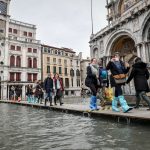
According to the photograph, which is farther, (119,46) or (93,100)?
(119,46)

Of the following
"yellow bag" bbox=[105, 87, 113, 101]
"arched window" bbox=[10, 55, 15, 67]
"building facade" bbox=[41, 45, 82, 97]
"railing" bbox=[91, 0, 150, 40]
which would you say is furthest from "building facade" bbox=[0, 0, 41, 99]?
"yellow bag" bbox=[105, 87, 113, 101]

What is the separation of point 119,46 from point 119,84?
832 inches

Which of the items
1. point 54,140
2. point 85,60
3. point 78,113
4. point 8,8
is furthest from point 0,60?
point 54,140

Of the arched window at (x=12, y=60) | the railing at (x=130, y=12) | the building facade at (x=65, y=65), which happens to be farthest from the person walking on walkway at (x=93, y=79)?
the building facade at (x=65, y=65)

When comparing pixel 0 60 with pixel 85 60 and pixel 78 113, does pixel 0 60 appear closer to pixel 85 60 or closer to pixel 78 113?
pixel 85 60

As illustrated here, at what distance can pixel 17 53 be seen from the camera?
177 feet

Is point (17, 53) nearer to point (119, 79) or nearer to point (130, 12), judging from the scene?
point (130, 12)

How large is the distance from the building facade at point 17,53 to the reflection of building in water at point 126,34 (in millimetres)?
26332

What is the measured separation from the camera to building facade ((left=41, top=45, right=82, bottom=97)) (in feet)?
199

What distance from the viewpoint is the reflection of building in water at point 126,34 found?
2248cm

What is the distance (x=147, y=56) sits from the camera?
22578mm

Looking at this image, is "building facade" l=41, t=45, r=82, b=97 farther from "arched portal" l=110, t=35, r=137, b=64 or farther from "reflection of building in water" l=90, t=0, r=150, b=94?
"arched portal" l=110, t=35, r=137, b=64

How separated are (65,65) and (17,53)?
16.9 m

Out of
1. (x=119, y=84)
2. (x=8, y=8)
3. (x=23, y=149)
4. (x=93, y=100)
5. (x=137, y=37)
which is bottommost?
(x=23, y=149)
